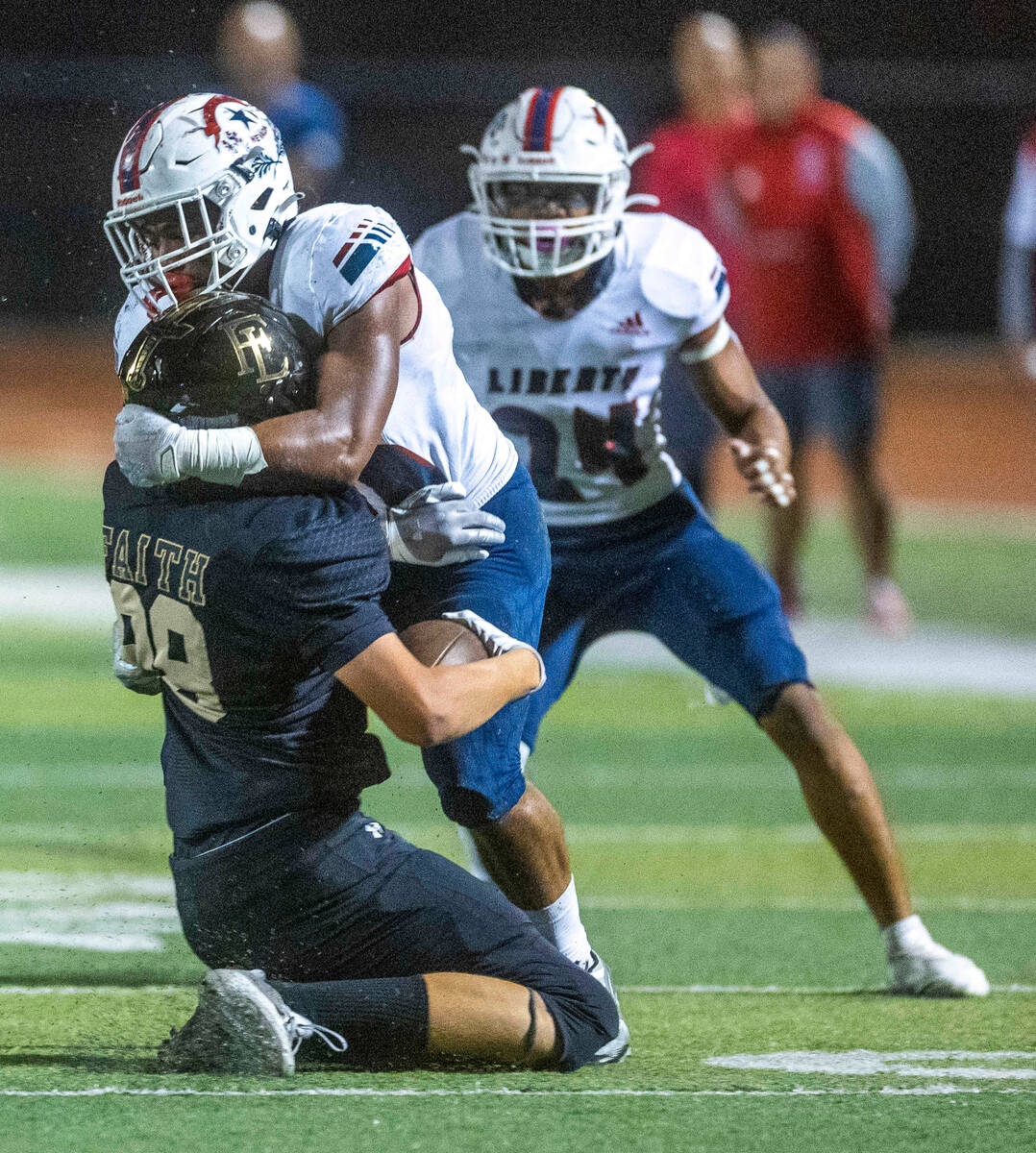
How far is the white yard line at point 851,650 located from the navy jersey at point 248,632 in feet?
15.0

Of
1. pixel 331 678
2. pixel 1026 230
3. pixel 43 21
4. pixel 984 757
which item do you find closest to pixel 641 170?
pixel 1026 230

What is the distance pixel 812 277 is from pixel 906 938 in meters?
5.12

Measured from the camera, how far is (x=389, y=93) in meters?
13.7

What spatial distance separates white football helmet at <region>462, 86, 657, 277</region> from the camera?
383 cm

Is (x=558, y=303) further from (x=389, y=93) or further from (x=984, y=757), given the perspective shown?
(x=389, y=93)

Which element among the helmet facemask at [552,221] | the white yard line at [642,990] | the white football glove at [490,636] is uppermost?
the helmet facemask at [552,221]

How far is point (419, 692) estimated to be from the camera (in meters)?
2.73

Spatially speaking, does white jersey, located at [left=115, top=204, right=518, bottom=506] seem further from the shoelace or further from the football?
the shoelace

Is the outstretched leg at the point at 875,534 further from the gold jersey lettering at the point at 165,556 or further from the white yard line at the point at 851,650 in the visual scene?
the gold jersey lettering at the point at 165,556

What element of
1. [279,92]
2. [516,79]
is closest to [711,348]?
[279,92]

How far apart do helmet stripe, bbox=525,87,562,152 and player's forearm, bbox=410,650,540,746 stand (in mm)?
1328

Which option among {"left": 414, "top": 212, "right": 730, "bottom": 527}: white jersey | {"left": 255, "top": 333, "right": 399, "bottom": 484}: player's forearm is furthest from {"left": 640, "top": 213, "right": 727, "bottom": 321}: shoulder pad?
{"left": 255, "top": 333, "right": 399, "bottom": 484}: player's forearm

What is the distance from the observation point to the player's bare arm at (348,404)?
2.82 meters

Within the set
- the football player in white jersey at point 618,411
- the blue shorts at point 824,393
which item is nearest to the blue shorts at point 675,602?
the football player in white jersey at point 618,411
